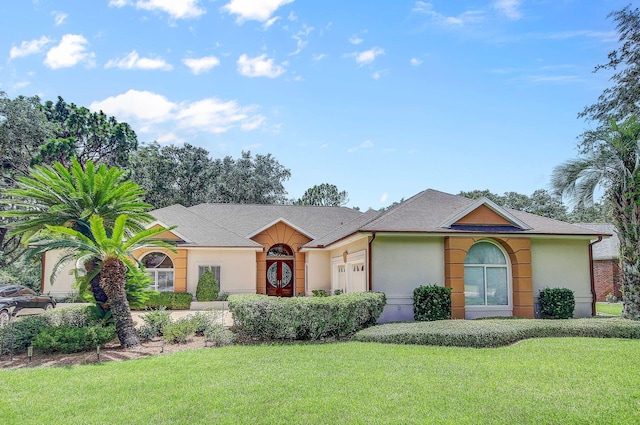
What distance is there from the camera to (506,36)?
567 inches

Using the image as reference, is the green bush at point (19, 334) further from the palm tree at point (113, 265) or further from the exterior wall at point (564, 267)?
the exterior wall at point (564, 267)

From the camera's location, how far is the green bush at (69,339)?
1115 centimetres

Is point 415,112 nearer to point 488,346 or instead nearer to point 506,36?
point 506,36

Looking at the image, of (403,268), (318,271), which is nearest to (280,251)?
(318,271)

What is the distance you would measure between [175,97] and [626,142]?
16312mm

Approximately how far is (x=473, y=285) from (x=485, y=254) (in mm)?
1245

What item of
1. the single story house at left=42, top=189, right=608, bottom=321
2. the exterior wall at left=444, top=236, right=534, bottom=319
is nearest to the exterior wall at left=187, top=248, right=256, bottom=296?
the single story house at left=42, top=189, right=608, bottom=321

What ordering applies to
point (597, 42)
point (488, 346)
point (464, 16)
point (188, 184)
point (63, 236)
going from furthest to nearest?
point (188, 184) → point (597, 42) → point (464, 16) → point (63, 236) → point (488, 346)

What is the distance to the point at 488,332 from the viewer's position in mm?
11594

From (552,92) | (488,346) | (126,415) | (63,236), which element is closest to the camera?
(126,415)

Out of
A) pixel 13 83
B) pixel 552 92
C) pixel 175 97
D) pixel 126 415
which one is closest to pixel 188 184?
pixel 13 83

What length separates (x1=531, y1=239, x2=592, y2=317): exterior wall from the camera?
17.0m

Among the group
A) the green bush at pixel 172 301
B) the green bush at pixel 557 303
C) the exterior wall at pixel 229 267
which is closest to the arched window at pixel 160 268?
the green bush at pixel 172 301

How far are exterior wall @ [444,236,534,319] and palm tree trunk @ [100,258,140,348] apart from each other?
10.4 meters
